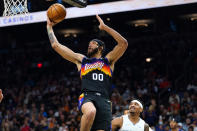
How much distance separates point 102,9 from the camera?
1401 cm

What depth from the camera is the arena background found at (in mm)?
15297

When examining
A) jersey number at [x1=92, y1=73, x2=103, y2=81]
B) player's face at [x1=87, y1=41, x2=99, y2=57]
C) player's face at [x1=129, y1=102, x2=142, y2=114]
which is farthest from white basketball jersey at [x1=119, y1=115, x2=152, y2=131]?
player's face at [x1=87, y1=41, x2=99, y2=57]

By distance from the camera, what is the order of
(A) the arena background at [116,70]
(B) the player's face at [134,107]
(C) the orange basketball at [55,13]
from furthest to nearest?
1. (A) the arena background at [116,70]
2. (B) the player's face at [134,107]
3. (C) the orange basketball at [55,13]

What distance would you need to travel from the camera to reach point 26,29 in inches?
875

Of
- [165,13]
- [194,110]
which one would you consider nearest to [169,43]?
[165,13]

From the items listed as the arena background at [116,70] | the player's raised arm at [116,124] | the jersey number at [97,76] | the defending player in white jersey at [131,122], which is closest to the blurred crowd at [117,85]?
the arena background at [116,70]

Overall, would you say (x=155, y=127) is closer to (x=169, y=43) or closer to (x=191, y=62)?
(x=191, y=62)

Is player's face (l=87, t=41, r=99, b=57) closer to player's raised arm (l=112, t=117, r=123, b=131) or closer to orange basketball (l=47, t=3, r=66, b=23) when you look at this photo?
orange basketball (l=47, t=3, r=66, b=23)

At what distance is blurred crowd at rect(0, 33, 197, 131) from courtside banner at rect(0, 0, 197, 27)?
12.3ft

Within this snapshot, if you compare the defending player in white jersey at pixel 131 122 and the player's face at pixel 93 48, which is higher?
the player's face at pixel 93 48

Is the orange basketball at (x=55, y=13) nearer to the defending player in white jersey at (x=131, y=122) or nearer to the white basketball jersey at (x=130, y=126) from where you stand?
the defending player in white jersey at (x=131, y=122)

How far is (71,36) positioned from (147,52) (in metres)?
4.75

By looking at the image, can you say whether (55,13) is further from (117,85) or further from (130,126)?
(117,85)

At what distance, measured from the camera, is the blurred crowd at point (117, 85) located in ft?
48.6
